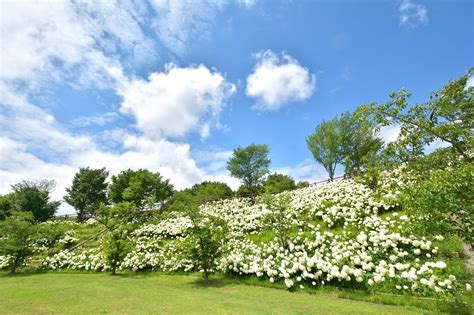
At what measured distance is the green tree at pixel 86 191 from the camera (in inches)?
1379

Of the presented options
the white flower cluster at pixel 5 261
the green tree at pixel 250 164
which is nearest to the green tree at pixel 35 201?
the white flower cluster at pixel 5 261

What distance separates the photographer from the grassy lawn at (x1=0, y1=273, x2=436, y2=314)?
6363 mm

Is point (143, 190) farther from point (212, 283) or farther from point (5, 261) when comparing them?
point (212, 283)

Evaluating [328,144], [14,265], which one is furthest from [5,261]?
[328,144]

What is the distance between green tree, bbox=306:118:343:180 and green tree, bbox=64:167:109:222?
98.9 ft

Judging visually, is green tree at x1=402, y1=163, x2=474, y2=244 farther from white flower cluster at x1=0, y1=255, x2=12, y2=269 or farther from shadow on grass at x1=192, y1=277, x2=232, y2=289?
white flower cluster at x1=0, y1=255, x2=12, y2=269

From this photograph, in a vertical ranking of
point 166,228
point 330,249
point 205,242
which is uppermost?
point 166,228

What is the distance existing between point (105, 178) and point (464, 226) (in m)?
40.6

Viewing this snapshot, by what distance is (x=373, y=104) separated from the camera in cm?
641

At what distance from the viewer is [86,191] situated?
1414 inches

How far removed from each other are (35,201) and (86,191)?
5.80m

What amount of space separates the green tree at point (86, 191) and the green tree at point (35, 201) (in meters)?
2.13

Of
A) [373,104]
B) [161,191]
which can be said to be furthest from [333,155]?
[373,104]

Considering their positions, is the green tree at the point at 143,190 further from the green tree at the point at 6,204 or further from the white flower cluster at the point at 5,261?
the green tree at the point at 6,204
